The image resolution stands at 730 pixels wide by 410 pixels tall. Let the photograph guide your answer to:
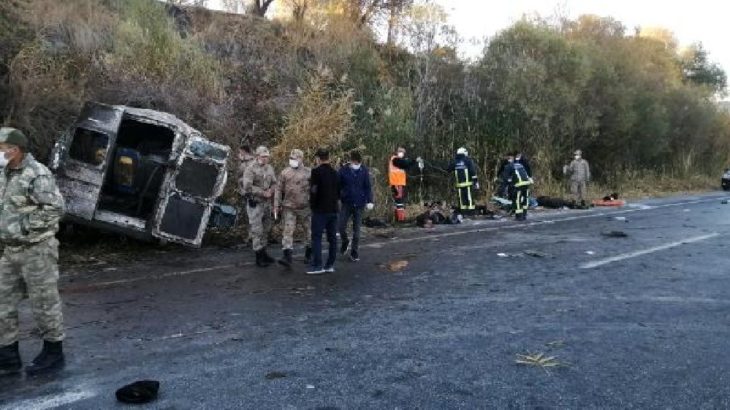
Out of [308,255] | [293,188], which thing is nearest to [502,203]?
[308,255]

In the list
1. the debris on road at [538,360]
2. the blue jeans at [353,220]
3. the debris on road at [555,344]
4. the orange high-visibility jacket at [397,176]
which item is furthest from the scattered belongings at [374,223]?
the debris on road at [538,360]

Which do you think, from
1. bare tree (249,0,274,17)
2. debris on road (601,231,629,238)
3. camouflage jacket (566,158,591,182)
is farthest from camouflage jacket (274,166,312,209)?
bare tree (249,0,274,17)

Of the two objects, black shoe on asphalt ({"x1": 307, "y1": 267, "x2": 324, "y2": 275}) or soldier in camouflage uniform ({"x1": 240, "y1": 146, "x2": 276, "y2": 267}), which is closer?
black shoe on asphalt ({"x1": 307, "y1": 267, "x2": 324, "y2": 275})

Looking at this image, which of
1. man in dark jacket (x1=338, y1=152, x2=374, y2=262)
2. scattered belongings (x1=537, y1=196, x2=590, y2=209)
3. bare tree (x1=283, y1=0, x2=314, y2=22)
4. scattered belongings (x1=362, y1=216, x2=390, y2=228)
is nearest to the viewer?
man in dark jacket (x1=338, y1=152, x2=374, y2=262)

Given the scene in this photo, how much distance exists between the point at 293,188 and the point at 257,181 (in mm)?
558

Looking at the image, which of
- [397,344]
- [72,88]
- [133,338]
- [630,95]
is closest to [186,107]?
[72,88]

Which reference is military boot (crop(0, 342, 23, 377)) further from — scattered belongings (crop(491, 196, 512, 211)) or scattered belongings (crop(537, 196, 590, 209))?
scattered belongings (crop(537, 196, 590, 209))

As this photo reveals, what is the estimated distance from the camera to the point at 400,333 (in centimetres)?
593

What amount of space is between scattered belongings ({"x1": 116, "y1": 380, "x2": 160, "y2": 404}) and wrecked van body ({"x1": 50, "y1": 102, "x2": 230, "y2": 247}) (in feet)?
18.7

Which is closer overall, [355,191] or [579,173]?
[355,191]

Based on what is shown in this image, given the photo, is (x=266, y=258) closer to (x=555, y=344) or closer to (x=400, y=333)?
(x=400, y=333)

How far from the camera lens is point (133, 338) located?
225 inches

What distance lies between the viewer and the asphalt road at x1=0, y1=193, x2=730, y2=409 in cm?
448

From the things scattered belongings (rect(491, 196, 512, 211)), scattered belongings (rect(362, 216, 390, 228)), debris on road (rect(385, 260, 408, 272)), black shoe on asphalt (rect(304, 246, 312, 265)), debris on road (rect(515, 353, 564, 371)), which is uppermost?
scattered belongings (rect(491, 196, 512, 211))
